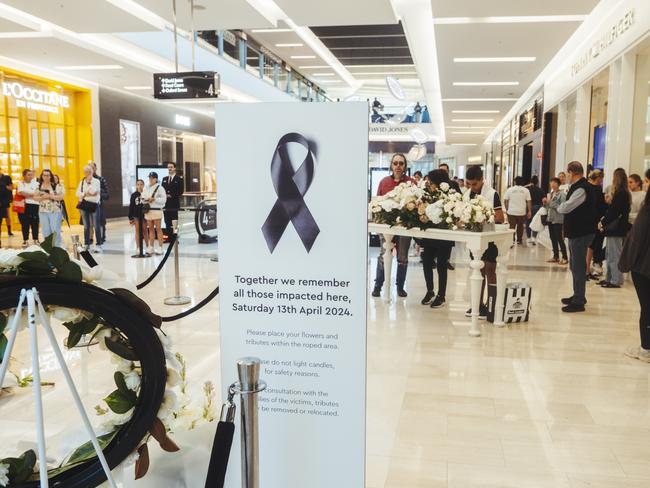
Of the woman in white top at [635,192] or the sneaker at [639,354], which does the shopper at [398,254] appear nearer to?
the sneaker at [639,354]

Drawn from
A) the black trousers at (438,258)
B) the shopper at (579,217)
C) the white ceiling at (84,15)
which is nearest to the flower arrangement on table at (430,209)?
the black trousers at (438,258)

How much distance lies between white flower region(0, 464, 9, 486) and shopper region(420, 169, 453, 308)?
5.16 meters

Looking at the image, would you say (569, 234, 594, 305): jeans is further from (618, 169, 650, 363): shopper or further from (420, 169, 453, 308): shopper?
(618, 169, 650, 363): shopper

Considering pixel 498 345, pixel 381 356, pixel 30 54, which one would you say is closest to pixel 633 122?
pixel 498 345

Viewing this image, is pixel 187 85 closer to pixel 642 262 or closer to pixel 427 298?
pixel 427 298

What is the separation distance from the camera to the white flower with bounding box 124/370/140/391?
159 cm

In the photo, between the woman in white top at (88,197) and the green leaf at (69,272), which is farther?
the woman in white top at (88,197)

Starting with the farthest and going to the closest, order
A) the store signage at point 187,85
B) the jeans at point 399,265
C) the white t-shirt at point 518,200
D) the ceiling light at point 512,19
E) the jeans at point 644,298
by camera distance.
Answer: the white t-shirt at point 518,200 → the store signage at point 187,85 → the ceiling light at point 512,19 → the jeans at point 399,265 → the jeans at point 644,298

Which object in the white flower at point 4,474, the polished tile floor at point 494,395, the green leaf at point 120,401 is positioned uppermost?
the green leaf at point 120,401

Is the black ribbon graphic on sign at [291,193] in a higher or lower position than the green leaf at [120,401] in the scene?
higher

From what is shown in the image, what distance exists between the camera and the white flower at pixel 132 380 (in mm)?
1595

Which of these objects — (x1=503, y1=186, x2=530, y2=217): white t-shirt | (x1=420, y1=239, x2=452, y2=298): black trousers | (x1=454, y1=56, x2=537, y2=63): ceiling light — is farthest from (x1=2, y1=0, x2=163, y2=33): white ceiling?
(x1=503, y1=186, x2=530, y2=217): white t-shirt

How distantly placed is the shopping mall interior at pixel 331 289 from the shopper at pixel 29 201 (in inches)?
2.9

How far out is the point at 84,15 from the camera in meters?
9.51
